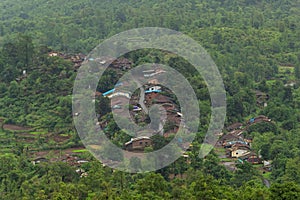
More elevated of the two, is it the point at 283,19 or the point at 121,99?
the point at 283,19

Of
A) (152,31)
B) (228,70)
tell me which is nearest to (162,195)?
(228,70)

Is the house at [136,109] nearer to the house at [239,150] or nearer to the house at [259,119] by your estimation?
the house at [239,150]

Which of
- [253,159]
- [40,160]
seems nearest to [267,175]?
[253,159]

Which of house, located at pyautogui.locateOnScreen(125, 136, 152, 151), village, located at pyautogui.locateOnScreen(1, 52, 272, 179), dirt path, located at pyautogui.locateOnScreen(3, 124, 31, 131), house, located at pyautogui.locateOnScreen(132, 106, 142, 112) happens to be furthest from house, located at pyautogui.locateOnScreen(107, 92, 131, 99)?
house, located at pyautogui.locateOnScreen(125, 136, 152, 151)

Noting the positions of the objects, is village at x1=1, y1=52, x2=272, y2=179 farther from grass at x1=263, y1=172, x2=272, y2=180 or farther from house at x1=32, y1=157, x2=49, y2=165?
grass at x1=263, y1=172, x2=272, y2=180

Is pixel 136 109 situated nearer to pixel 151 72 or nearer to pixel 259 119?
pixel 151 72

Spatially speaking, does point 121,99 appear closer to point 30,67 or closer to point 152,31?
point 30,67
